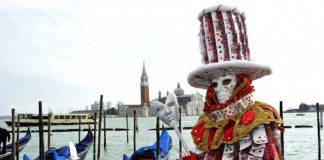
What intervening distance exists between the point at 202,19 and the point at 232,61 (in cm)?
36

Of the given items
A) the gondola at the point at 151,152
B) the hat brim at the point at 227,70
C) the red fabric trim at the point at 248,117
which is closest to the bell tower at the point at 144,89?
the gondola at the point at 151,152

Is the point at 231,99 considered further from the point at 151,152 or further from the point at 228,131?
the point at 151,152

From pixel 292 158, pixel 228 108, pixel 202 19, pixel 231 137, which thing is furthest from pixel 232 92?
pixel 292 158

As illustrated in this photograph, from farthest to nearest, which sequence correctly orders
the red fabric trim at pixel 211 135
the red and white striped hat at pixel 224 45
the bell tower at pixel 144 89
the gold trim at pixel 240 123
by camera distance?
the bell tower at pixel 144 89 < the red fabric trim at pixel 211 135 < the red and white striped hat at pixel 224 45 < the gold trim at pixel 240 123

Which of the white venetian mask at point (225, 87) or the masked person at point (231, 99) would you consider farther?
the white venetian mask at point (225, 87)

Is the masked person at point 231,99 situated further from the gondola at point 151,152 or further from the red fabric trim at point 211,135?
the gondola at point 151,152

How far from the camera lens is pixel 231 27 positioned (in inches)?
116

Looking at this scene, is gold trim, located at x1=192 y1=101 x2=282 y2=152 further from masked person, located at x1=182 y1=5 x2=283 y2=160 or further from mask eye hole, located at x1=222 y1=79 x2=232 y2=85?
mask eye hole, located at x1=222 y1=79 x2=232 y2=85

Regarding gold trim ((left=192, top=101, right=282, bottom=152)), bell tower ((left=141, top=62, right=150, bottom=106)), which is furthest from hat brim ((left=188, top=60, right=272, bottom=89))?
bell tower ((left=141, top=62, right=150, bottom=106))

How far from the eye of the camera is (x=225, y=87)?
9.84 feet

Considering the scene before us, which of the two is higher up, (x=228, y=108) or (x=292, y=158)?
(x=228, y=108)

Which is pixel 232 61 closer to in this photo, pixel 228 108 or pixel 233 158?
pixel 228 108

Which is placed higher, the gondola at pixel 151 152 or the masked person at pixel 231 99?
the masked person at pixel 231 99

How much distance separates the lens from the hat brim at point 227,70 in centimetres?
289
